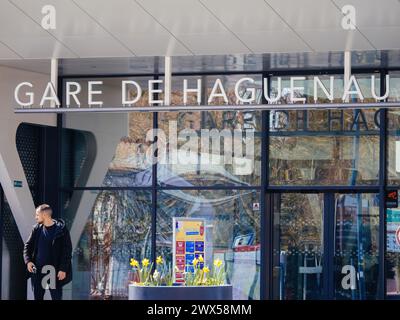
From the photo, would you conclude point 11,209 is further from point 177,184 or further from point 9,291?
point 177,184

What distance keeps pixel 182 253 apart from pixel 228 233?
2.45ft

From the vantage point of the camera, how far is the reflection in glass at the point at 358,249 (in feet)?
42.3

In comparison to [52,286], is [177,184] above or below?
above

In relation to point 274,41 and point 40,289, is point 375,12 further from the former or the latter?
point 40,289

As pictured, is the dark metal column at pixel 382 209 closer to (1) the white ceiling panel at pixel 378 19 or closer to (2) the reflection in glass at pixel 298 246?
(2) the reflection in glass at pixel 298 246

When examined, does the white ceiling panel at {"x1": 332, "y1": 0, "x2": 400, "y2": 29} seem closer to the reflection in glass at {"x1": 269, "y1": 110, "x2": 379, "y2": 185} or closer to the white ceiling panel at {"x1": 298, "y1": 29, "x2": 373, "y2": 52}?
the white ceiling panel at {"x1": 298, "y1": 29, "x2": 373, "y2": 52}

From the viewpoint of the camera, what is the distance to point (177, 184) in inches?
529

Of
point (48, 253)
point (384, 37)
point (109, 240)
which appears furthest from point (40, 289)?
point (384, 37)

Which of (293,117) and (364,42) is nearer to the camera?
(364,42)

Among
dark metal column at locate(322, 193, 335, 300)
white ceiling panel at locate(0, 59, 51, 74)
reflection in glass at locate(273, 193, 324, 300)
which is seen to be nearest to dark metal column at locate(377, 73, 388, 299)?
dark metal column at locate(322, 193, 335, 300)

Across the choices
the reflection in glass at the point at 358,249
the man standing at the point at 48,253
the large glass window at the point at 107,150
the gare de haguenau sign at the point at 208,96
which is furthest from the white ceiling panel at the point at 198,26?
the reflection in glass at the point at 358,249

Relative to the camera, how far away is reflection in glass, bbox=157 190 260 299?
1318 cm

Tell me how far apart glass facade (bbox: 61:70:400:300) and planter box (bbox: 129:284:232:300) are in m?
3.05

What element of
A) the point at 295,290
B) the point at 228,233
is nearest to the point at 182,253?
the point at 228,233
